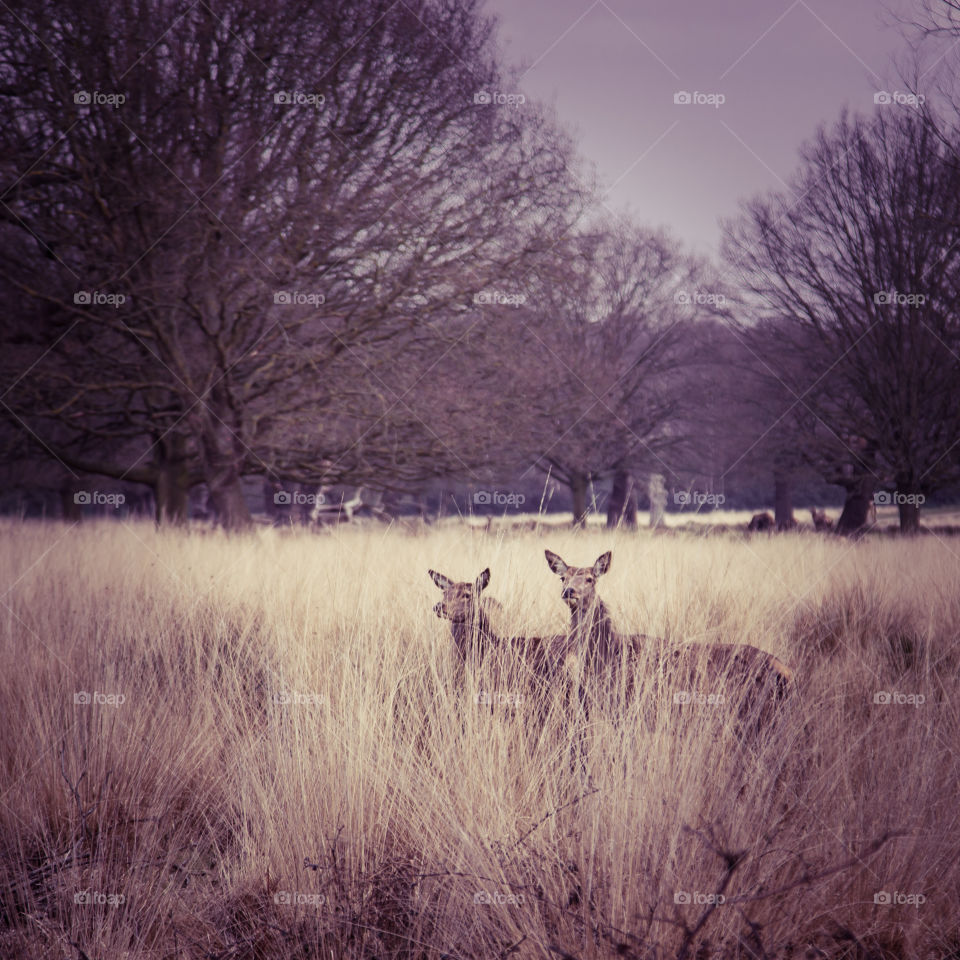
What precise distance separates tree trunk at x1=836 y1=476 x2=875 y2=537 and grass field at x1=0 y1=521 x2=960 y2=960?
323 inches

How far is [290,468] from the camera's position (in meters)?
13.2

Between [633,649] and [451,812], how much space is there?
5.59ft

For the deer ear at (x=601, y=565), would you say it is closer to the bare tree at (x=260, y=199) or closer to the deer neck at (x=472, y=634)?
the deer neck at (x=472, y=634)

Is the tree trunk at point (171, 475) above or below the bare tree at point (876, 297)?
below

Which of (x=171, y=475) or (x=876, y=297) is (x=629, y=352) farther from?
(x=171, y=475)

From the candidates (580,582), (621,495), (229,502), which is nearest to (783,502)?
(621,495)

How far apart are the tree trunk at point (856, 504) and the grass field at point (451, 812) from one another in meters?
8.21

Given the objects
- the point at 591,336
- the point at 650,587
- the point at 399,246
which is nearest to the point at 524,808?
the point at 650,587

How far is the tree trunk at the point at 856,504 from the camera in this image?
41.5ft

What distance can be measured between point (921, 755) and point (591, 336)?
18.6 metres

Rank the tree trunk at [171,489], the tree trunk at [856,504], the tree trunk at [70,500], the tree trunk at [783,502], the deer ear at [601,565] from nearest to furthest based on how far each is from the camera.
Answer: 1. the deer ear at [601,565]
2. the tree trunk at [856,504]
3. the tree trunk at [171,489]
4. the tree trunk at [783,502]
5. the tree trunk at [70,500]

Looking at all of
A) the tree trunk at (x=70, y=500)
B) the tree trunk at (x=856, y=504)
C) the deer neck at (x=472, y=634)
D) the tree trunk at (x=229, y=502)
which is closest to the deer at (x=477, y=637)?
the deer neck at (x=472, y=634)

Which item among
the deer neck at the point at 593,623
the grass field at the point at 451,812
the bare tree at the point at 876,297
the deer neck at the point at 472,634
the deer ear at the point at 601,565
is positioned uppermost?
the bare tree at the point at 876,297

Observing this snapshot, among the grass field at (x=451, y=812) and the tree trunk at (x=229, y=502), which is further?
the tree trunk at (x=229, y=502)
